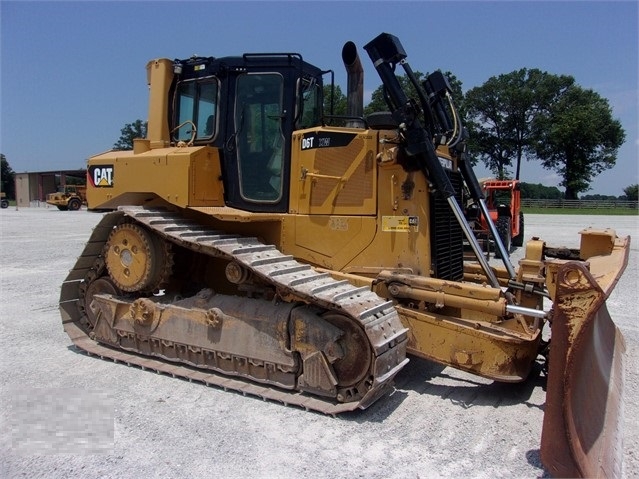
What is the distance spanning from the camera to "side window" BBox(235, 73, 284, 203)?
18.6ft

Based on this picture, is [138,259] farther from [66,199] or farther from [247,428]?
[66,199]

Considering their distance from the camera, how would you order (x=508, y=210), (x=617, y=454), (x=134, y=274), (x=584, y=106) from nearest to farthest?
(x=617, y=454)
(x=134, y=274)
(x=508, y=210)
(x=584, y=106)

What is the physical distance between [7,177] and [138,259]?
88161mm

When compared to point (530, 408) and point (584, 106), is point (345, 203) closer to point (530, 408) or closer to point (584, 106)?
point (530, 408)

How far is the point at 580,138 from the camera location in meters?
53.9

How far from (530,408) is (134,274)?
3998mm

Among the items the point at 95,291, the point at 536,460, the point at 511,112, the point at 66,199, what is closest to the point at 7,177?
the point at 66,199

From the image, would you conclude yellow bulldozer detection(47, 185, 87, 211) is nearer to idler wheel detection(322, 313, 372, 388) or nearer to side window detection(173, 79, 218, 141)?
side window detection(173, 79, 218, 141)

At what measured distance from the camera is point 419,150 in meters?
5.02

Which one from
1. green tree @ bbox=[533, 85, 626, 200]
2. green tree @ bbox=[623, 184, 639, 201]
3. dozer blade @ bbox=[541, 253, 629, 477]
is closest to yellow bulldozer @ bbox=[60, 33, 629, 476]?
dozer blade @ bbox=[541, 253, 629, 477]

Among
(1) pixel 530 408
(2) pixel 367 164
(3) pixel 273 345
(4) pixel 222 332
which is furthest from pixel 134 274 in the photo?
(1) pixel 530 408

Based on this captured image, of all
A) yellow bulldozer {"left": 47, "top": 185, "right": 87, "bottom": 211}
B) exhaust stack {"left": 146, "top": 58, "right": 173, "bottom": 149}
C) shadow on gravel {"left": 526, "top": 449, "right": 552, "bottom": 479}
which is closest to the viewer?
shadow on gravel {"left": 526, "top": 449, "right": 552, "bottom": 479}

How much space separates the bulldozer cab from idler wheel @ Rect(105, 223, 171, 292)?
37.8 inches

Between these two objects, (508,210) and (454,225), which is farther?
(508,210)
